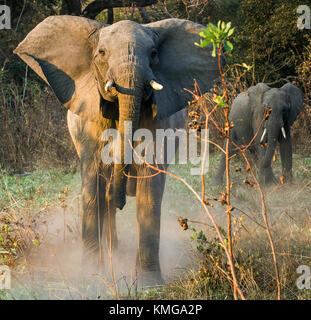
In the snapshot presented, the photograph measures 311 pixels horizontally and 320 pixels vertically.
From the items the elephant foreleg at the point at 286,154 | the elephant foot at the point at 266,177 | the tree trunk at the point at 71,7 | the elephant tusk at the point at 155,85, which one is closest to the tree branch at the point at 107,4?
the tree trunk at the point at 71,7

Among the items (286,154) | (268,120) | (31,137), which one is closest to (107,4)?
(31,137)

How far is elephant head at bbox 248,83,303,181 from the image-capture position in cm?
815

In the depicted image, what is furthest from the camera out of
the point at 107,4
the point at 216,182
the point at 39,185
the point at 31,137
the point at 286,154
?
the point at 107,4

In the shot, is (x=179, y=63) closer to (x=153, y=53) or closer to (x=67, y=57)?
(x=153, y=53)

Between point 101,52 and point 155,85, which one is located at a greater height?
point 101,52

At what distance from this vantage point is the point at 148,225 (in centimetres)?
445

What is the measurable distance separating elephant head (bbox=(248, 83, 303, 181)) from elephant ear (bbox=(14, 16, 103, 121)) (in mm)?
4190

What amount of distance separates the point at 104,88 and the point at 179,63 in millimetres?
949

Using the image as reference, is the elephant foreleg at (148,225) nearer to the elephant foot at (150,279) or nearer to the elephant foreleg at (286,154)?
the elephant foot at (150,279)

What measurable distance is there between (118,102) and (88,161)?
2.11 feet

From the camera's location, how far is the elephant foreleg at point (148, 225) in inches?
174

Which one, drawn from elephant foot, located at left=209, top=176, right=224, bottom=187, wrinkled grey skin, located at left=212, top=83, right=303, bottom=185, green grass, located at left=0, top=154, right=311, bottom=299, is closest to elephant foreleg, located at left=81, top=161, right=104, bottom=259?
green grass, located at left=0, top=154, right=311, bottom=299
